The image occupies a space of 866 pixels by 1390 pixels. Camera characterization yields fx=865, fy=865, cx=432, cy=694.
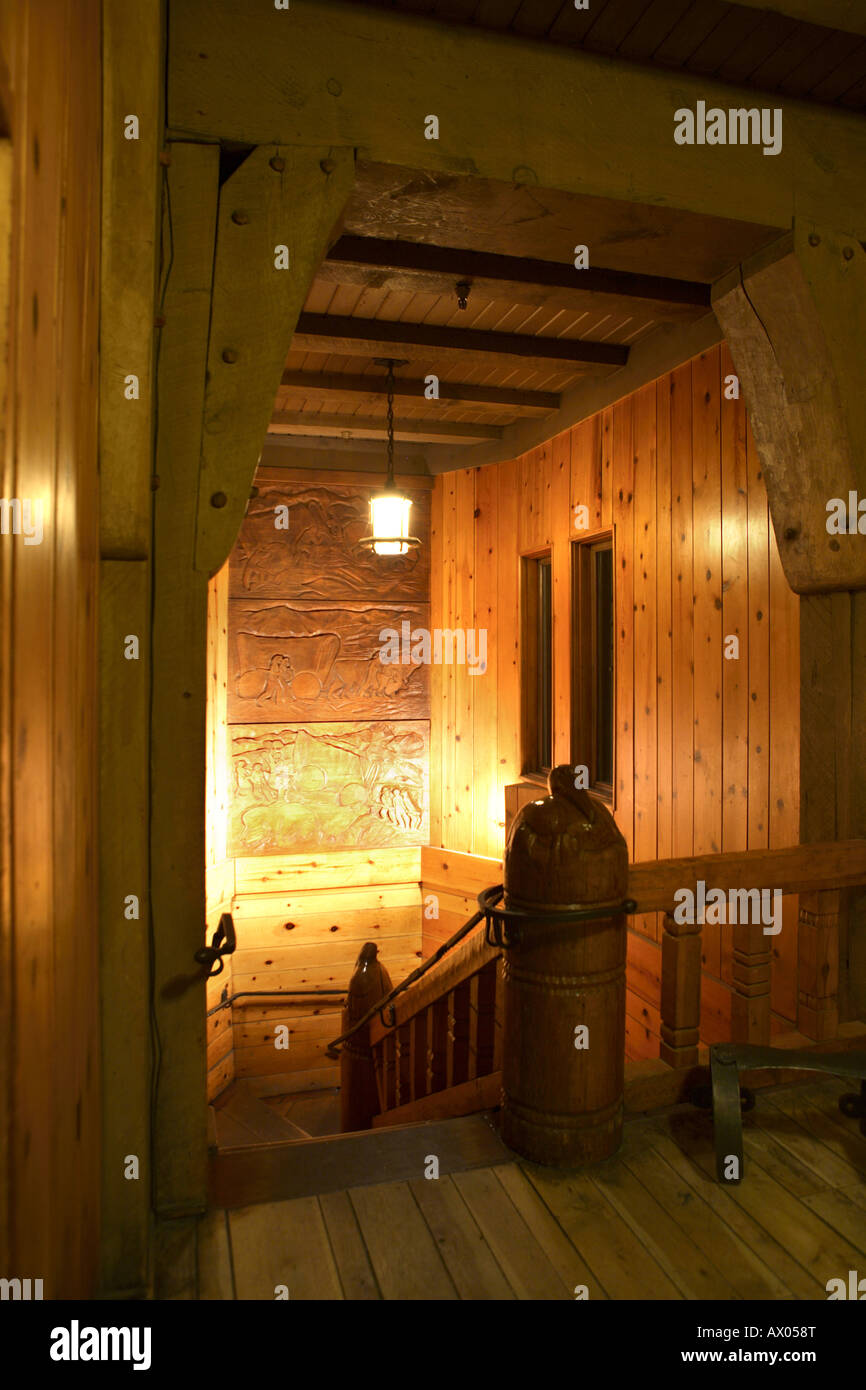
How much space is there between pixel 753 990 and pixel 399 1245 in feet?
4.18

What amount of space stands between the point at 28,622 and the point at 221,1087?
5.95 meters

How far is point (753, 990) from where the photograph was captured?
261 centimetres

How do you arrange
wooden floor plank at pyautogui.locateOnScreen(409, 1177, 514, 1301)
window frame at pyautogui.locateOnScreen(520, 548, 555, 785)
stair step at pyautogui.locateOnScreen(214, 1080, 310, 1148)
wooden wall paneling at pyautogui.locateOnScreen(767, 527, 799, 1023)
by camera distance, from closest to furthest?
wooden floor plank at pyautogui.locateOnScreen(409, 1177, 514, 1301)
wooden wall paneling at pyautogui.locateOnScreen(767, 527, 799, 1023)
stair step at pyautogui.locateOnScreen(214, 1080, 310, 1148)
window frame at pyautogui.locateOnScreen(520, 548, 555, 785)

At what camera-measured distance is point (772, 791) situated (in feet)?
12.0

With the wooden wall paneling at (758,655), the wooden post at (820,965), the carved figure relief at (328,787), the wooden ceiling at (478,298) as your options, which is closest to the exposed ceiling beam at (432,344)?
the wooden ceiling at (478,298)

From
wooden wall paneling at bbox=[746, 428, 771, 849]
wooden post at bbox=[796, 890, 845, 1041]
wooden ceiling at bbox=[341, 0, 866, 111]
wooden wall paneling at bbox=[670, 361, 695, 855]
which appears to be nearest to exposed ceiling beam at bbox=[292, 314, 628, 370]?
A: wooden wall paneling at bbox=[670, 361, 695, 855]

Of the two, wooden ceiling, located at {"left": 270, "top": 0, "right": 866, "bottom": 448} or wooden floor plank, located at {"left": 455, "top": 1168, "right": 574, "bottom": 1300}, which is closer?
wooden floor plank, located at {"left": 455, "top": 1168, "right": 574, "bottom": 1300}

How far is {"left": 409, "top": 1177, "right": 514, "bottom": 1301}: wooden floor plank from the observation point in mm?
1821

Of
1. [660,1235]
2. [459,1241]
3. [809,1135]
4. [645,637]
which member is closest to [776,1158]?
[809,1135]

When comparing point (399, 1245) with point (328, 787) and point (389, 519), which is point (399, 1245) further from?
point (328, 787)

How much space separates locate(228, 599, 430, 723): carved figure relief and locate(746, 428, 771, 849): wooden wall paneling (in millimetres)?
3350

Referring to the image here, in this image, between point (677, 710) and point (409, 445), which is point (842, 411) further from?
point (409, 445)

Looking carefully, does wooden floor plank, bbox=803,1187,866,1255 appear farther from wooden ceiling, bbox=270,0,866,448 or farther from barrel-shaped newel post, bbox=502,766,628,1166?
wooden ceiling, bbox=270,0,866,448
